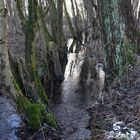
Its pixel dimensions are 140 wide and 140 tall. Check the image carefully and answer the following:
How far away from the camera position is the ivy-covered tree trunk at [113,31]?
10398mm

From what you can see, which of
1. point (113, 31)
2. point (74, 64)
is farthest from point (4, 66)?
point (74, 64)

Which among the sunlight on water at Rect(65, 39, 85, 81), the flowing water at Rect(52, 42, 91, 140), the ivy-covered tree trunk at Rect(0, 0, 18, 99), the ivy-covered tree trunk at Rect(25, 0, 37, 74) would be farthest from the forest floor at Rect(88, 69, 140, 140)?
the sunlight on water at Rect(65, 39, 85, 81)

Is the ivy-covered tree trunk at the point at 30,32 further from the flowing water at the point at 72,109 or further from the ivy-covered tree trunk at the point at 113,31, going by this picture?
the ivy-covered tree trunk at the point at 113,31

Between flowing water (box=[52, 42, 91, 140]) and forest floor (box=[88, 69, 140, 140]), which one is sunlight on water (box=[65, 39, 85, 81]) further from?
forest floor (box=[88, 69, 140, 140])

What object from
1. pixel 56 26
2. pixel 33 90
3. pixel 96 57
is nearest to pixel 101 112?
pixel 33 90

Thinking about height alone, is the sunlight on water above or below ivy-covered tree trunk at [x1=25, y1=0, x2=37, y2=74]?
below

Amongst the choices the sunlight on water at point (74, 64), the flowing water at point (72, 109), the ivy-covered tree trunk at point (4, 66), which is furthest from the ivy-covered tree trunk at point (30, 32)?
the sunlight on water at point (74, 64)

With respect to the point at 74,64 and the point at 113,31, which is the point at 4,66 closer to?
the point at 113,31

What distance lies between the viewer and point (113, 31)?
10.5 metres

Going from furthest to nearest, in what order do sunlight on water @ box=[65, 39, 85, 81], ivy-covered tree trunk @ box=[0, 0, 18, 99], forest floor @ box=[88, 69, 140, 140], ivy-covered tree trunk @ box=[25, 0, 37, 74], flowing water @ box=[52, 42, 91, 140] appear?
sunlight on water @ box=[65, 39, 85, 81]
ivy-covered tree trunk @ box=[25, 0, 37, 74]
ivy-covered tree trunk @ box=[0, 0, 18, 99]
flowing water @ box=[52, 42, 91, 140]
forest floor @ box=[88, 69, 140, 140]

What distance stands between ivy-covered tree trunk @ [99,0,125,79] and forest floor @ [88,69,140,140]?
0.47 m

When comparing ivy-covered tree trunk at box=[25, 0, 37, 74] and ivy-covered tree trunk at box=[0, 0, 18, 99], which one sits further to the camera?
ivy-covered tree trunk at box=[25, 0, 37, 74]

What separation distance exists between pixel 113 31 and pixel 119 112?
2.84 meters

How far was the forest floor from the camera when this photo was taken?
7483mm
